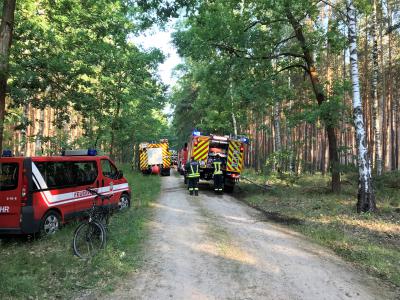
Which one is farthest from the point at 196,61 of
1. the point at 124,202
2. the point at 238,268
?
the point at 238,268

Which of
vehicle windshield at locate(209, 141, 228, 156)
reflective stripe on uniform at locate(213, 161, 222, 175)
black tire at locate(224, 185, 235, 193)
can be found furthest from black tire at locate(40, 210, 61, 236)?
vehicle windshield at locate(209, 141, 228, 156)

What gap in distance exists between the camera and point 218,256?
25.7 ft

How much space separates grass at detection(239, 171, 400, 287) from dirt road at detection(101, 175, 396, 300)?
526 millimetres

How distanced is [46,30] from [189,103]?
97.9 feet

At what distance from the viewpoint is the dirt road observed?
236 inches

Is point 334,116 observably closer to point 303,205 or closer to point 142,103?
point 303,205

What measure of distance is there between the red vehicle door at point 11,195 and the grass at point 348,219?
7.09 metres

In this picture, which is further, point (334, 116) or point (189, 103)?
point (189, 103)

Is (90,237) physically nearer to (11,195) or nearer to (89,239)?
(89,239)

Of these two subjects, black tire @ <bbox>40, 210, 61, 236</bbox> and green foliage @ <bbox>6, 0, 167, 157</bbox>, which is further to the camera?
green foliage @ <bbox>6, 0, 167, 157</bbox>

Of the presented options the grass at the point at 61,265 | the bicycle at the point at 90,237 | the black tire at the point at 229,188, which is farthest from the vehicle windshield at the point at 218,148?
the bicycle at the point at 90,237

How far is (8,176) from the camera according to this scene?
917 cm

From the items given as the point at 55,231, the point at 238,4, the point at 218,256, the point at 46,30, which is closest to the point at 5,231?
the point at 55,231

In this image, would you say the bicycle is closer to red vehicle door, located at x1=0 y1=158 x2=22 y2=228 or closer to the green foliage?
red vehicle door, located at x1=0 y1=158 x2=22 y2=228
